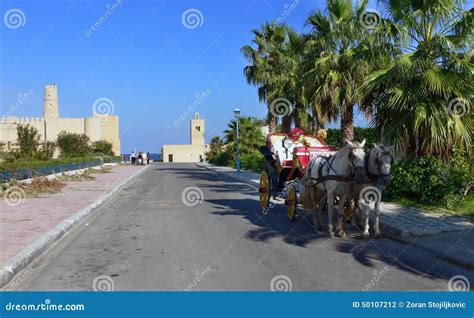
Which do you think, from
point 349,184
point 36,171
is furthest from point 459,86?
point 36,171

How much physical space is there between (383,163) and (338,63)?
35.4ft

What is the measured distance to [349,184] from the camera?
9250 millimetres

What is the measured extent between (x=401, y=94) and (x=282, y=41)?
2023 centimetres

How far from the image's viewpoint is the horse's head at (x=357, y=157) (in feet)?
28.5

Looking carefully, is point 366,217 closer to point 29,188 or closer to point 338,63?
point 338,63

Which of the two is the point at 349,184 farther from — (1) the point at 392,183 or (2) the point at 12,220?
(2) the point at 12,220

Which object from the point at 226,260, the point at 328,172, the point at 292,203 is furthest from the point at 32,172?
the point at 226,260
